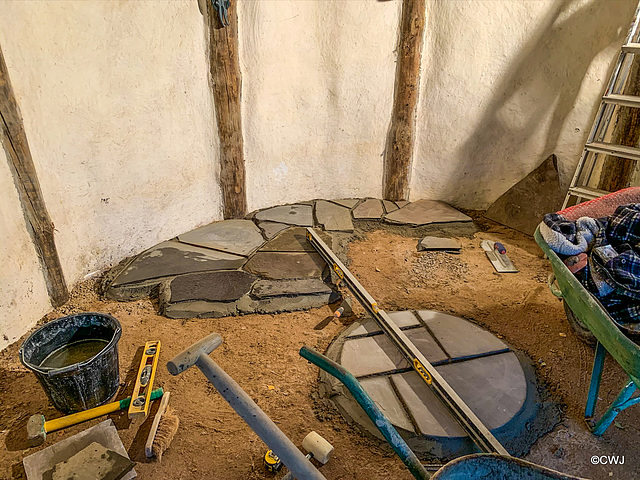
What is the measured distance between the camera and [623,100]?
328 cm

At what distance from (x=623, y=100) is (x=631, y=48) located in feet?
1.28

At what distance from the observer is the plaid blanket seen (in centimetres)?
189

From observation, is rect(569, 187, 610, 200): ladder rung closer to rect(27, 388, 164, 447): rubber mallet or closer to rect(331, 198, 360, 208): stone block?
rect(331, 198, 360, 208): stone block

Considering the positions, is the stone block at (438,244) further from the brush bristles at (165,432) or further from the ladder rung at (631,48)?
the brush bristles at (165,432)

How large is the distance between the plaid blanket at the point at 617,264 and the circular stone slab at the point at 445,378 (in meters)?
0.68

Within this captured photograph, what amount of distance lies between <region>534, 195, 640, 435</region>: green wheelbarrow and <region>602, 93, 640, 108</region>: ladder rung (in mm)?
1274

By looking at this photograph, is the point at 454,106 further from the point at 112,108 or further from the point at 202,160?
the point at 112,108

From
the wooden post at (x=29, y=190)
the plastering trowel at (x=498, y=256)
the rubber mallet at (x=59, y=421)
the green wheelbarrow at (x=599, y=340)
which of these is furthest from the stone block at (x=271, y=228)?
the green wheelbarrow at (x=599, y=340)

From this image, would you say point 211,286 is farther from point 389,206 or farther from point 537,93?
point 537,93

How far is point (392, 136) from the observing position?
4539 mm

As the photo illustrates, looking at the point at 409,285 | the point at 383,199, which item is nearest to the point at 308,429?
the point at 409,285

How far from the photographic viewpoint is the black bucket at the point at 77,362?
81.3 inches

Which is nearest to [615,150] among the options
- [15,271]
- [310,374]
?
[310,374]

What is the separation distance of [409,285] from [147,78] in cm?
260
